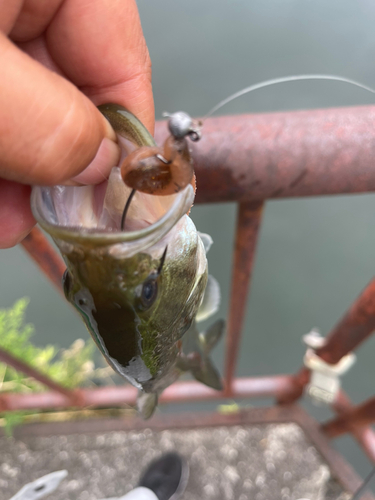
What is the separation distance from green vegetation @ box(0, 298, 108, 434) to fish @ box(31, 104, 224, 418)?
1828 mm

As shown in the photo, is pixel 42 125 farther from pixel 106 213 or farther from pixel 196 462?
pixel 196 462

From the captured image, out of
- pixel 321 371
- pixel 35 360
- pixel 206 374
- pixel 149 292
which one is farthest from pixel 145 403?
pixel 35 360

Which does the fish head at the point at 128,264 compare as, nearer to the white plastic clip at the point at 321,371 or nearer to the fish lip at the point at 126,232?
the fish lip at the point at 126,232

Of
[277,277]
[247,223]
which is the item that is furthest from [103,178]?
[277,277]

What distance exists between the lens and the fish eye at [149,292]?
44cm

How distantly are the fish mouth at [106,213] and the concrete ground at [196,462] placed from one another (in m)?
1.87

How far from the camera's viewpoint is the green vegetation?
7.34ft

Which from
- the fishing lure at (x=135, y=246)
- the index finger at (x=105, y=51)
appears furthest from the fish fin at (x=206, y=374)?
the index finger at (x=105, y=51)

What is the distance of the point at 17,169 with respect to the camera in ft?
1.33

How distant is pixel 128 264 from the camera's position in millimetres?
402

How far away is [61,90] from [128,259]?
0.65 feet

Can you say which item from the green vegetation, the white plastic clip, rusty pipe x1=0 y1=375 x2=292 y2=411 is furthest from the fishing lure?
the green vegetation

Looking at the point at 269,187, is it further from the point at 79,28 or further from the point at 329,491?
the point at 329,491

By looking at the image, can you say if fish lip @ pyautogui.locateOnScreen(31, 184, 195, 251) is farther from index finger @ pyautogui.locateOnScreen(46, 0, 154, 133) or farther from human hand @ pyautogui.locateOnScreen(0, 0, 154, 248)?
index finger @ pyautogui.locateOnScreen(46, 0, 154, 133)
